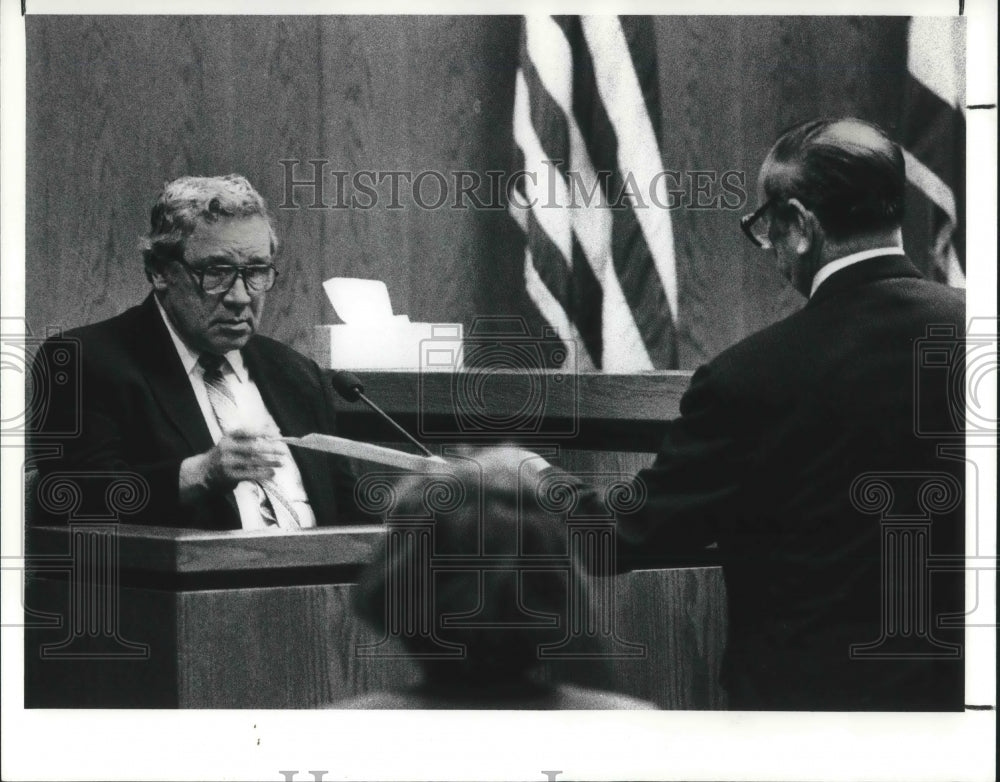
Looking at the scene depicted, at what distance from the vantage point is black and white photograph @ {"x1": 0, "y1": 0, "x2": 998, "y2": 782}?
13.4ft

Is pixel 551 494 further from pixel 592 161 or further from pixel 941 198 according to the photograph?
pixel 941 198

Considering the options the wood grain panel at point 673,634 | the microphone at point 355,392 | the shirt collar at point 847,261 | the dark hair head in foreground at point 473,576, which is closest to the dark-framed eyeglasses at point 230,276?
the microphone at point 355,392

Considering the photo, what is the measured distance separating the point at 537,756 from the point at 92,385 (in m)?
2.10

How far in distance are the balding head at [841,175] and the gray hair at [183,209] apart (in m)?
1.93

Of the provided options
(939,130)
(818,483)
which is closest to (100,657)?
(818,483)

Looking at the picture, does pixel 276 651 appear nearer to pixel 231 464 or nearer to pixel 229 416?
pixel 231 464

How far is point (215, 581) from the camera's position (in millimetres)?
4023

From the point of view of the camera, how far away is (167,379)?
4.12 m

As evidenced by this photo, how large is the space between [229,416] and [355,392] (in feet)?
1.56

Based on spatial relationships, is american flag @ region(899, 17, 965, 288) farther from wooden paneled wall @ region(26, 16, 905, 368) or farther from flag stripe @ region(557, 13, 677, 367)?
flag stripe @ region(557, 13, 677, 367)

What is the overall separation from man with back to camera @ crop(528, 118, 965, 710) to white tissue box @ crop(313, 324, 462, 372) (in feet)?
2.80

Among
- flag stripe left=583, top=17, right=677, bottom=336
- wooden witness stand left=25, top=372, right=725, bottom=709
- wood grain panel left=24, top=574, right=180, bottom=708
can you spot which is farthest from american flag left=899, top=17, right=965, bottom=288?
wood grain panel left=24, top=574, right=180, bottom=708

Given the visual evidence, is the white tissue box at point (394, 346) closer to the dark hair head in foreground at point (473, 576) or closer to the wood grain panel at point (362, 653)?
the dark hair head in foreground at point (473, 576)

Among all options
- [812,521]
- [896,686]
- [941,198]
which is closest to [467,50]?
[941,198]
